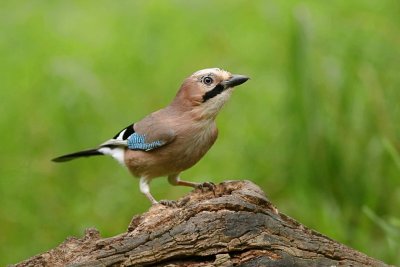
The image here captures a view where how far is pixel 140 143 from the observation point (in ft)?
20.9

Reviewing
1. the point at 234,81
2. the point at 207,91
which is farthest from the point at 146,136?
the point at 234,81

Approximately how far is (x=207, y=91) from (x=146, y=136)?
54cm

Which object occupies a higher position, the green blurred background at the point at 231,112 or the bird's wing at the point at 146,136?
the green blurred background at the point at 231,112

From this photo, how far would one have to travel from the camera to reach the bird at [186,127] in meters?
6.04

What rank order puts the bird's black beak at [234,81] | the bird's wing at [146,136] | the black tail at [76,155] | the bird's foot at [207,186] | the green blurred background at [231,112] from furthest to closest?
the green blurred background at [231,112]
the black tail at [76,155]
the bird's wing at [146,136]
the bird's black beak at [234,81]
the bird's foot at [207,186]

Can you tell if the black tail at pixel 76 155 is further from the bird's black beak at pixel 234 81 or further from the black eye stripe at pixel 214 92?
the bird's black beak at pixel 234 81

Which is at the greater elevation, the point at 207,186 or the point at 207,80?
the point at 207,80

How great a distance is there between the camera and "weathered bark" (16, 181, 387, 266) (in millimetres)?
4562

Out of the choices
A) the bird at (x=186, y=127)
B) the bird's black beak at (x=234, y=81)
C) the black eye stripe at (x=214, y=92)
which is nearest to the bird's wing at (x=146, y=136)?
the bird at (x=186, y=127)

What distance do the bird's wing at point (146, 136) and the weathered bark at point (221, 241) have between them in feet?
4.44

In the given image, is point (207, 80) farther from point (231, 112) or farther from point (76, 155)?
point (231, 112)

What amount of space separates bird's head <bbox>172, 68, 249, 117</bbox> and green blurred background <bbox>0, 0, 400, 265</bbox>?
1.19m

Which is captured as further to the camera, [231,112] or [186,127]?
[231,112]

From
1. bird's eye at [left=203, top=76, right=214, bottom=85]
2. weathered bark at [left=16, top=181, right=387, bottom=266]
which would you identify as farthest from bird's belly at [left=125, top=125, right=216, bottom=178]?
weathered bark at [left=16, top=181, right=387, bottom=266]
